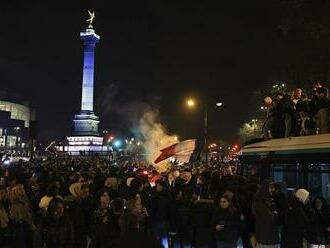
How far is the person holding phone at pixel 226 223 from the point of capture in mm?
8922

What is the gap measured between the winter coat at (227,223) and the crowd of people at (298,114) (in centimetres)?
284

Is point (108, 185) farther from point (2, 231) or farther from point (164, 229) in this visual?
point (2, 231)

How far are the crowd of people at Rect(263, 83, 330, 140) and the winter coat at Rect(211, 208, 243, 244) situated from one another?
9.33 feet

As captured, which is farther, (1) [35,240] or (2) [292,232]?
(2) [292,232]

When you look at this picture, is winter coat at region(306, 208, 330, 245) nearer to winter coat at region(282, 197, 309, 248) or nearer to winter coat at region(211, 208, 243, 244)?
winter coat at region(282, 197, 309, 248)

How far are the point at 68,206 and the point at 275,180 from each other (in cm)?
442

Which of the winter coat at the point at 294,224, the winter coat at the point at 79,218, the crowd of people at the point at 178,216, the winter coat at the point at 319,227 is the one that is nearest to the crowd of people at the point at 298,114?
the crowd of people at the point at 178,216

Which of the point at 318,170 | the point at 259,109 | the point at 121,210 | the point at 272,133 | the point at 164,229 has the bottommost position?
the point at 164,229

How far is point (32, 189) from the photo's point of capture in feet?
45.0

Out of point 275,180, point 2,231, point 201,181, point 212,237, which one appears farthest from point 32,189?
point 275,180

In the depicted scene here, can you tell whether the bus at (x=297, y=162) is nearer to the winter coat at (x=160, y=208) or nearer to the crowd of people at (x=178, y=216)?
the crowd of people at (x=178, y=216)

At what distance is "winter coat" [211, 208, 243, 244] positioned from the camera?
8922 mm

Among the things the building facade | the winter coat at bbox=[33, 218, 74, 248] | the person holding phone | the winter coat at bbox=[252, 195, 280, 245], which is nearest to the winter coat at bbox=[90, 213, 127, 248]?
the winter coat at bbox=[33, 218, 74, 248]

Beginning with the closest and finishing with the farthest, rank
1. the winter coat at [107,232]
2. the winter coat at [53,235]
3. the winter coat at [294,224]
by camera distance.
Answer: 1. the winter coat at [107,232]
2. the winter coat at [53,235]
3. the winter coat at [294,224]
